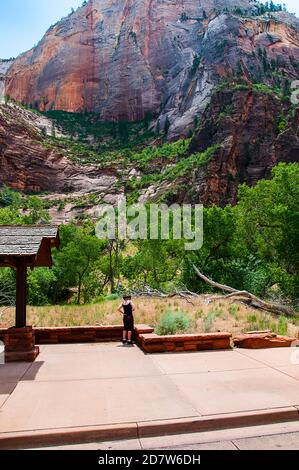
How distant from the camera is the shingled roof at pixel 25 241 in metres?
8.04

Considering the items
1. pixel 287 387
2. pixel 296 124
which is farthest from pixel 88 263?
pixel 296 124

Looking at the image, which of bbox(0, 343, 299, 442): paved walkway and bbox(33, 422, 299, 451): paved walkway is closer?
bbox(33, 422, 299, 451): paved walkway

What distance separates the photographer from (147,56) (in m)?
117

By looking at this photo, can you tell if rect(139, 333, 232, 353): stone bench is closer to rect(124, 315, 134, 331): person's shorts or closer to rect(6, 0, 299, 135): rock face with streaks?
rect(124, 315, 134, 331): person's shorts

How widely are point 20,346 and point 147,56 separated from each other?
12337cm

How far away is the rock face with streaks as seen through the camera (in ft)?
325

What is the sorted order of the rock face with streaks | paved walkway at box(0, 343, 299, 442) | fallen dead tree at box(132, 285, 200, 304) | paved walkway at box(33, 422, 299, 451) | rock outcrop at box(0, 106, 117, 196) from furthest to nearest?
the rock face with streaks → rock outcrop at box(0, 106, 117, 196) → fallen dead tree at box(132, 285, 200, 304) → paved walkway at box(0, 343, 299, 442) → paved walkway at box(33, 422, 299, 451)

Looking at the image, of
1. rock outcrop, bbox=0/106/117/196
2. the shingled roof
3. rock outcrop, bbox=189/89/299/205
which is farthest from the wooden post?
rock outcrop, bbox=0/106/117/196

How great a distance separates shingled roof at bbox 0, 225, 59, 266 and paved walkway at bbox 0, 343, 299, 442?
225cm

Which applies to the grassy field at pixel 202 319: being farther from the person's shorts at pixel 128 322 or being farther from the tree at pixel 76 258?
the tree at pixel 76 258

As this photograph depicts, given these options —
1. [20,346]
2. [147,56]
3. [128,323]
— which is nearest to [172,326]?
[128,323]

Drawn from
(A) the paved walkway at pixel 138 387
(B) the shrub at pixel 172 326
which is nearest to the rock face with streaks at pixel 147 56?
(B) the shrub at pixel 172 326

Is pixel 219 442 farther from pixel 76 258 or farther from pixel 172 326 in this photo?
pixel 76 258
